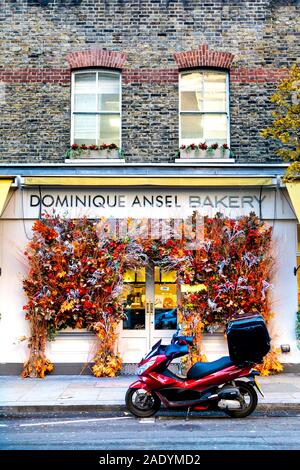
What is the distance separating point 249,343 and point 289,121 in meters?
4.77

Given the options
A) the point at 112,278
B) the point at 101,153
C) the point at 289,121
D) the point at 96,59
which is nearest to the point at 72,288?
the point at 112,278

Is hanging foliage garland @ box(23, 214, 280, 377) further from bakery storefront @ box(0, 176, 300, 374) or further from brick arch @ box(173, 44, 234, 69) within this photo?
brick arch @ box(173, 44, 234, 69)

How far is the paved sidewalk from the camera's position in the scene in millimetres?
8703

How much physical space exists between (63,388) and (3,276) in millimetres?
3032

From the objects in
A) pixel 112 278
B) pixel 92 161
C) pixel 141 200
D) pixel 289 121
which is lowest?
pixel 112 278

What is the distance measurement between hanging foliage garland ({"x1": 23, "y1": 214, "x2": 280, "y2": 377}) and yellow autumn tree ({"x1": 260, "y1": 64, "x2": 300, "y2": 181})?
1638mm

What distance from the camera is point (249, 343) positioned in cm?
801

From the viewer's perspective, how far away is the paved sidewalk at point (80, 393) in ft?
28.6

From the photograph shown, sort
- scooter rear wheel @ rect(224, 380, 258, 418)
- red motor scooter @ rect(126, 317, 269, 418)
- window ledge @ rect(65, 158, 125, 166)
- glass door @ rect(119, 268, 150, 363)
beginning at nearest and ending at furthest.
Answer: red motor scooter @ rect(126, 317, 269, 418) → scooter rear wheel @ rect(224, 380, 258, 418) → glass door @ rect(119, 268, 150, 363) → window ledge @ rect(65, 158, 125, 166)

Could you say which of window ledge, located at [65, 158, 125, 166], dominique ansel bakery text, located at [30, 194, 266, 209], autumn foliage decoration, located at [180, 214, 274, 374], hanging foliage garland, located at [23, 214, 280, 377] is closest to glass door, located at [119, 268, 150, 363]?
hanging foliage garland, located at [23, 214, 280, 377]

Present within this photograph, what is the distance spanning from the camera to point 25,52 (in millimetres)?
12375

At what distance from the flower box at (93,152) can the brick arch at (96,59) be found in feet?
6.22

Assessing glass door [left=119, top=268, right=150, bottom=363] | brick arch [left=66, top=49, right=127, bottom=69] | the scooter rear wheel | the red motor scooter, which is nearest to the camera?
the red motor scooter

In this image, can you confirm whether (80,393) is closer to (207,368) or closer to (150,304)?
(207,368)
